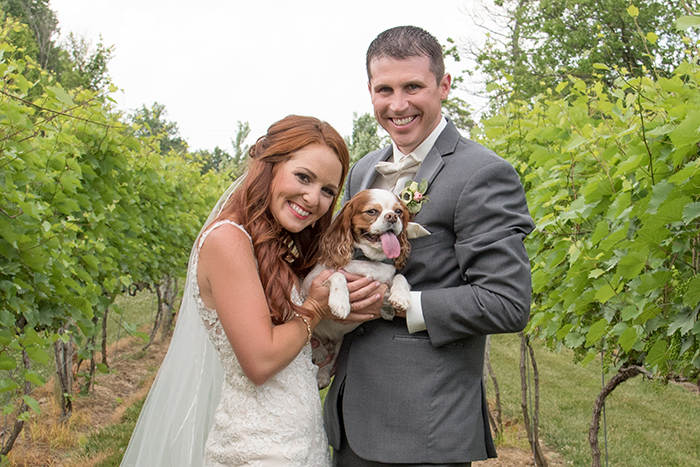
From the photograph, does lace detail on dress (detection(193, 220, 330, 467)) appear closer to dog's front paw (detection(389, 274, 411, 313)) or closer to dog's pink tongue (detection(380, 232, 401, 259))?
dog's front paw (detection(389, 274, 411, 313))

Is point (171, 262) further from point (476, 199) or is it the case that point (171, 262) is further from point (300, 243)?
point (476, 199)

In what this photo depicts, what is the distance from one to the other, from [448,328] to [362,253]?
63cm

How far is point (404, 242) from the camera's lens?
2557 millimetres

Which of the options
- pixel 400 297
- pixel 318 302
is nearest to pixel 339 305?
pixel 318 302

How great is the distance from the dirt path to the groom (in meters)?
4.11

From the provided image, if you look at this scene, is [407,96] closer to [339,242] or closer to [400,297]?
[339,242]

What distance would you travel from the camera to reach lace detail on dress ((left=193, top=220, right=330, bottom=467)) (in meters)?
2.20

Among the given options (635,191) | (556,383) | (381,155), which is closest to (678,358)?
(635,191)

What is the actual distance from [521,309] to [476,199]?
1.52 ft

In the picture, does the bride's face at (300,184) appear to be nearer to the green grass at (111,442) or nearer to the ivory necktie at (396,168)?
the ivory necktie at (396,168)

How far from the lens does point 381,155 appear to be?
2996 millimetres

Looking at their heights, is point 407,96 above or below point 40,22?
below

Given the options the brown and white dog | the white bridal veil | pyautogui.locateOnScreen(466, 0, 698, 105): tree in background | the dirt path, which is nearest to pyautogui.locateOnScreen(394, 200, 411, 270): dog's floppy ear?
the brown and white dog

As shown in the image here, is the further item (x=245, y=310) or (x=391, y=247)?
(x=391, y=247)
